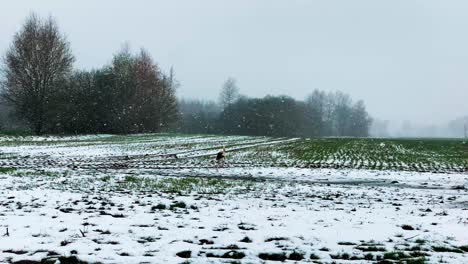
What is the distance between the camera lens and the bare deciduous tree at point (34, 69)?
54.5 metres

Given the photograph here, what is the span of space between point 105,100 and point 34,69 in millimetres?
17797

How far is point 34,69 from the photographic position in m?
54.8

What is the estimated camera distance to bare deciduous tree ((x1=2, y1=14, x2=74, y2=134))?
5453cm

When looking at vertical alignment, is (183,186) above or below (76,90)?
below

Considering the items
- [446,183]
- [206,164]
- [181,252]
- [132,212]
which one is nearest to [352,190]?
[446,183]

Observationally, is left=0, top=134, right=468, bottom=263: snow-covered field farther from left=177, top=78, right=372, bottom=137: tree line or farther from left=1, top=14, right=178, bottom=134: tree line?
left=177, top=78, right=372, bottom=137: tree line

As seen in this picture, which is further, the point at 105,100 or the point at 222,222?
the point at 105,100

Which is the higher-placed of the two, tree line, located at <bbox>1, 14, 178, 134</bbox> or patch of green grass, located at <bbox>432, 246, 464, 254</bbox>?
tree line, located at <bbox>1, 14, 178, 134</bbox>

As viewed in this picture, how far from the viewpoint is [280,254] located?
22.8ft

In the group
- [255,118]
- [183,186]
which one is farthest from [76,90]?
[183,186]

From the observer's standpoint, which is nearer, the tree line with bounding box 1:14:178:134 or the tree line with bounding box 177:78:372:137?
the tree line with bounding box 1:14:178:134

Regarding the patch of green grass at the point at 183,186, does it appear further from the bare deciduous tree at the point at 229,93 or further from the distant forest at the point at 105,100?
the bare deciduous tree at the point at 229,93

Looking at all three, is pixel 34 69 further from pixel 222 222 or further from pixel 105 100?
pixel 222 222

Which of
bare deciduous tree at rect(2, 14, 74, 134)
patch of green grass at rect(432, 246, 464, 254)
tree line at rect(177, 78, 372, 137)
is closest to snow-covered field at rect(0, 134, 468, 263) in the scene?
patch of green grass at rect(432, 246, 464, 254)
